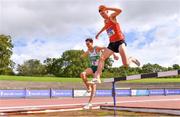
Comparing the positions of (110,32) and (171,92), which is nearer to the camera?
(110,32)

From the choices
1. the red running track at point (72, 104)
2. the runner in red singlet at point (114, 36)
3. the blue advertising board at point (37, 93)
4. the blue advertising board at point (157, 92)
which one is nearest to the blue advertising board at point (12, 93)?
the blue advertising board at point (37, 93)

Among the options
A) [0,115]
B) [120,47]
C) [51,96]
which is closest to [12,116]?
[0,115]

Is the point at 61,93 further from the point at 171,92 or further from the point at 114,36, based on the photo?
the point at 114,36

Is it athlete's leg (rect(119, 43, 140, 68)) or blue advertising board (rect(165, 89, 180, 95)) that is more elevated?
athlete's leg (rect(119, 43, 140, 68))

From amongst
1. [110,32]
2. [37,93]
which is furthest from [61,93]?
[110,32]

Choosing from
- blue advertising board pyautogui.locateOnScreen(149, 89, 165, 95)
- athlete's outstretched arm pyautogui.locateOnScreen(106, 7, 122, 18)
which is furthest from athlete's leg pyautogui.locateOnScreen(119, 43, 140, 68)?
blue advertising board pyautogui.locateOnScreen(149, 89, 165, 95)

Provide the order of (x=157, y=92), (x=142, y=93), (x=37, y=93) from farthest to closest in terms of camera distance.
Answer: (x=157, y=92) < (x=142, y=93) < (x=37, y=93)

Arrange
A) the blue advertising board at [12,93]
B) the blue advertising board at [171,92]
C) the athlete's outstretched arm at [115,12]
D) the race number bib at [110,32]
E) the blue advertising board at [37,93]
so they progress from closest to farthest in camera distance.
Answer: the athlete's outstretched arm at [115,12] < the race number bib at [110,32] < the blue advertising board at [12,93] < the blue advertising board at [37,93] < the blue advertising board at [171,92]

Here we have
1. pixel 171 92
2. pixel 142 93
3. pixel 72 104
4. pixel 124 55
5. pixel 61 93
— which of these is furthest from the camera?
Result: pixel 171 92

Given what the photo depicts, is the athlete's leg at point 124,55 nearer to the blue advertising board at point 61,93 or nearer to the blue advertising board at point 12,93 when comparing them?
the blue advertising board at point 12,93

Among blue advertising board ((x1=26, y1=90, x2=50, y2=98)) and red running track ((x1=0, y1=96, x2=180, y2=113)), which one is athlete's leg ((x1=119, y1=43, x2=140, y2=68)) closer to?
red running track ((x1=0, y1=96, x2=180, y2=113))

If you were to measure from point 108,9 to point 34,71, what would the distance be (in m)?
121

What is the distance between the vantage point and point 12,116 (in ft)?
30.0

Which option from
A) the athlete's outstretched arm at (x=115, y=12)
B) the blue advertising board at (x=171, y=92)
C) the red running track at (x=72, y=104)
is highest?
the athlete's outstretched arm at (x=115, y=12)
